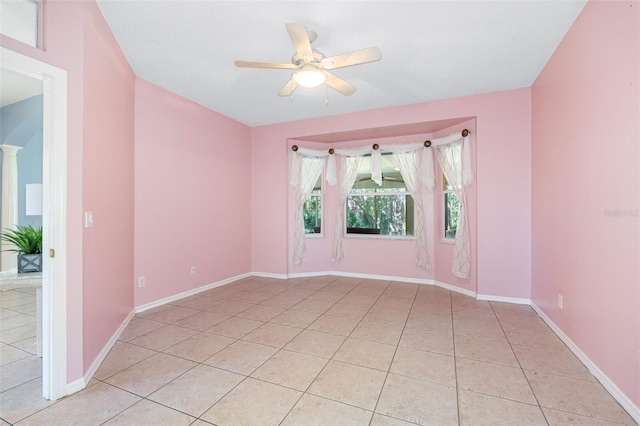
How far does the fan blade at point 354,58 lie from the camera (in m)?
2.03

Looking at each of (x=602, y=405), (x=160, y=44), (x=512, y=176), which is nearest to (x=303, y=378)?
(x=602, y=405)

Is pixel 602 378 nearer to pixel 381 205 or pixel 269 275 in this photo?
pixel 381 205

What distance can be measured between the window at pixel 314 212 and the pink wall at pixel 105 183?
2806mm

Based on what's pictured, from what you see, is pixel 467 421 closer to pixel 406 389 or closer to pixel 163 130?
pixel 406 389

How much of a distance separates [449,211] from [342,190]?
5.75 ft

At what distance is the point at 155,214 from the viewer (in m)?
3.28

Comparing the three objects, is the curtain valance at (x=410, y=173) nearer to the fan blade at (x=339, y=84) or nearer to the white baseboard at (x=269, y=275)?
the white baseboard at (x=269, y=275)

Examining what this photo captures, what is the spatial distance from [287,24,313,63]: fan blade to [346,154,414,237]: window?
2805 mm

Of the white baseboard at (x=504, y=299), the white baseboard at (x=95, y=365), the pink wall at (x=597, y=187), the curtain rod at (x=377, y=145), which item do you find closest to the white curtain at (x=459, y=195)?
the curtain rod at (x=377, y=145)

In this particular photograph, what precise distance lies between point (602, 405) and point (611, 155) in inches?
60.3

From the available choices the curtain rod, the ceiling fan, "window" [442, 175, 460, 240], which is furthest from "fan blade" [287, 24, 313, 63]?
"window" [442, 175, 460, 240]

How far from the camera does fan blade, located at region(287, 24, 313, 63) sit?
1.83 meters

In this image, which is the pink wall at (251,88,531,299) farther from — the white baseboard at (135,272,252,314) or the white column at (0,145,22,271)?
the white column at (0,145,22,271)

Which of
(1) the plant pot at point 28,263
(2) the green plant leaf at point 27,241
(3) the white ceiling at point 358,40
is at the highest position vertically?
(3) the white ceiling at point 358,40
